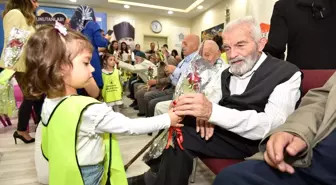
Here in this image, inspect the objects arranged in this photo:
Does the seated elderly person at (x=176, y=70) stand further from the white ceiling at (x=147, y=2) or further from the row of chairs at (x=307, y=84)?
the white ceiling at (x=147, y=2)

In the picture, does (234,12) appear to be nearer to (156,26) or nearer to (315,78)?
(156,26)

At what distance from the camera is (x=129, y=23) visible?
855 cm

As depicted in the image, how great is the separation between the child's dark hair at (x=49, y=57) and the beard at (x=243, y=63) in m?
0.77

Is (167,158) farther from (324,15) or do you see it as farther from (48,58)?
(324,15)

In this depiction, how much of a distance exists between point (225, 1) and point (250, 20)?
6.61m

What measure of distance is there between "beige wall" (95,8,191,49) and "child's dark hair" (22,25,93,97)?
7.95 metres

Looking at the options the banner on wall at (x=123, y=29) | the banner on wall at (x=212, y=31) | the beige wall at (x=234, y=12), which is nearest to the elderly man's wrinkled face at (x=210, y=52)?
the beige wall at (x=234, y=12)

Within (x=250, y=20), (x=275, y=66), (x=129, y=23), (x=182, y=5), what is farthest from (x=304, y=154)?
(x=129, y=23)

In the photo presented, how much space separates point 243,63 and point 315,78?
359 millimetres

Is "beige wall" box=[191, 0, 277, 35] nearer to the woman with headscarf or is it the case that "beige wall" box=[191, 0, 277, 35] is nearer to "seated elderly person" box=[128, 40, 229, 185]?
the woman with headscarf

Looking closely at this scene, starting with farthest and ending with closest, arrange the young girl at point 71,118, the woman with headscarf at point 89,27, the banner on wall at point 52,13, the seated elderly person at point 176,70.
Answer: the banner on wall at point 52,13
the seated elderly person at point 176,70
the woman with headscarf at point 89,27
the young girl at point 71,118

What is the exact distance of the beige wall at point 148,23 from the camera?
844cm

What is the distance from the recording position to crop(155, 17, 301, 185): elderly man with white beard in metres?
0.98

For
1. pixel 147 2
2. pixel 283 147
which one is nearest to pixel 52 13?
pixel 147 2
